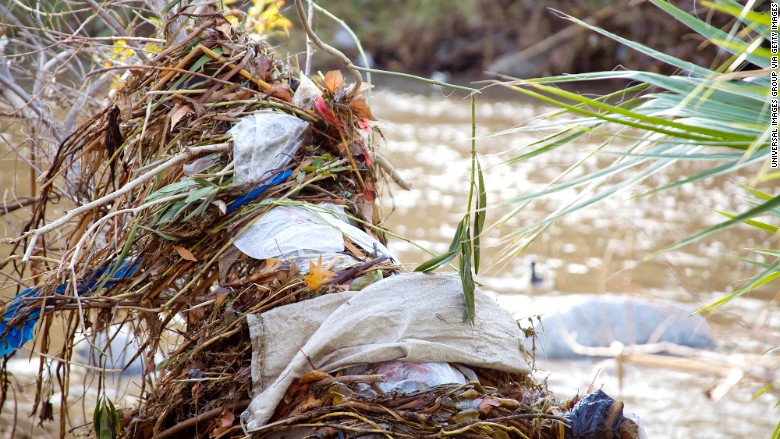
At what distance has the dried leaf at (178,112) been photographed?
7.54 feet

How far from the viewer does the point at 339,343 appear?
1.92 m

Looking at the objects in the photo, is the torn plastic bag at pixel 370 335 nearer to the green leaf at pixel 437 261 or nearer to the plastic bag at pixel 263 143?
the green leaf at pixel 437 261

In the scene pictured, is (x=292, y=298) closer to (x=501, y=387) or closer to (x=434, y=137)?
(x=501, y=387)

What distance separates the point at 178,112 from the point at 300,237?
537mm

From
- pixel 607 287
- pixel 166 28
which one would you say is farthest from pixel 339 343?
pixel 607 287

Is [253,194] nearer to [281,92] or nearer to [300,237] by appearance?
[300,237]

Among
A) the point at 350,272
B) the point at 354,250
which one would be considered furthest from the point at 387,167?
the point at 350,272

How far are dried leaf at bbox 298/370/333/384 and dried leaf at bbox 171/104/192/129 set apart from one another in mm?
849

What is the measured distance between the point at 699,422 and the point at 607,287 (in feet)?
7.82

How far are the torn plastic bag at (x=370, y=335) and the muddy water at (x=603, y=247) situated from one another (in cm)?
164

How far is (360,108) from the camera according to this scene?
247cm

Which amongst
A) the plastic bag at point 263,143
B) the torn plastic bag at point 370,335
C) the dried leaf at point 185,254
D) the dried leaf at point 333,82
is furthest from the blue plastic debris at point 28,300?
the dried leaf at point 333,82

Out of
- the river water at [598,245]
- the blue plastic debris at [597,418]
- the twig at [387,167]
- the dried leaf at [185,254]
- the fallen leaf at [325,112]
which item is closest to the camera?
the blue plastic debris at [597,418]

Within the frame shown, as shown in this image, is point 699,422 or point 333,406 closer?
point 333,406
